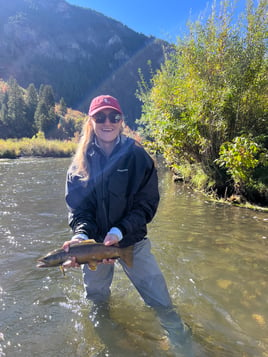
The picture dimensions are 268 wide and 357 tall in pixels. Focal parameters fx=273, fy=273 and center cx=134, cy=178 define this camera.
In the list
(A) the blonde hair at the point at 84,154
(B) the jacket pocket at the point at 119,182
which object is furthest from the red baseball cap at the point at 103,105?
(B) the jacket pocket at the point at 119,182

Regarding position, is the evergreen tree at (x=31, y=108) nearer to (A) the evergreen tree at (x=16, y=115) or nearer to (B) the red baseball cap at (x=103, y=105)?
(A) the evergreen tree at (x=16, y=115)

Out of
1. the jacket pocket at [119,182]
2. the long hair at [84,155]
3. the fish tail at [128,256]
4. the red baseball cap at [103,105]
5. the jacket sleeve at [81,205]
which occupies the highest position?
the red baseball cap at [103,105]

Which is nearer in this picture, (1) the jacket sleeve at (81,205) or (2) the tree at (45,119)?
(1) the jacket sleeve at (81,205)

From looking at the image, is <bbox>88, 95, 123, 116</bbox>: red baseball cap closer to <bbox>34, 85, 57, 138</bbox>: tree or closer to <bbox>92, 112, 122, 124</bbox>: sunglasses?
<bbox>92, 112, 122, 124</bbox>: sunglasses

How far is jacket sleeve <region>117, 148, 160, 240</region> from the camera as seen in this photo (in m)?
2.97

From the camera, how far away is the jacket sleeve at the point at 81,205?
10.4 feet

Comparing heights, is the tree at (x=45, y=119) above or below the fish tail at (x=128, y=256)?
above

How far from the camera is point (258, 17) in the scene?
9148 millimetres

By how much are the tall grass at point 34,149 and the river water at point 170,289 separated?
112 feet

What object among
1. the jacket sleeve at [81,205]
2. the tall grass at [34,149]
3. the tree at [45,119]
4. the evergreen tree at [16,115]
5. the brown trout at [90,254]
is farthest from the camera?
the evergreen tree at [16,115]

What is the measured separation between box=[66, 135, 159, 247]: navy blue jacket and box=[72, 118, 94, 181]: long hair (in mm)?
60

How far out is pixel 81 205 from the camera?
3.25 m

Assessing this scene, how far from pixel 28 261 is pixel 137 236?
3.50m

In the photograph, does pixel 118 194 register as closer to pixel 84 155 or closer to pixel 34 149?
pixel 84 155
